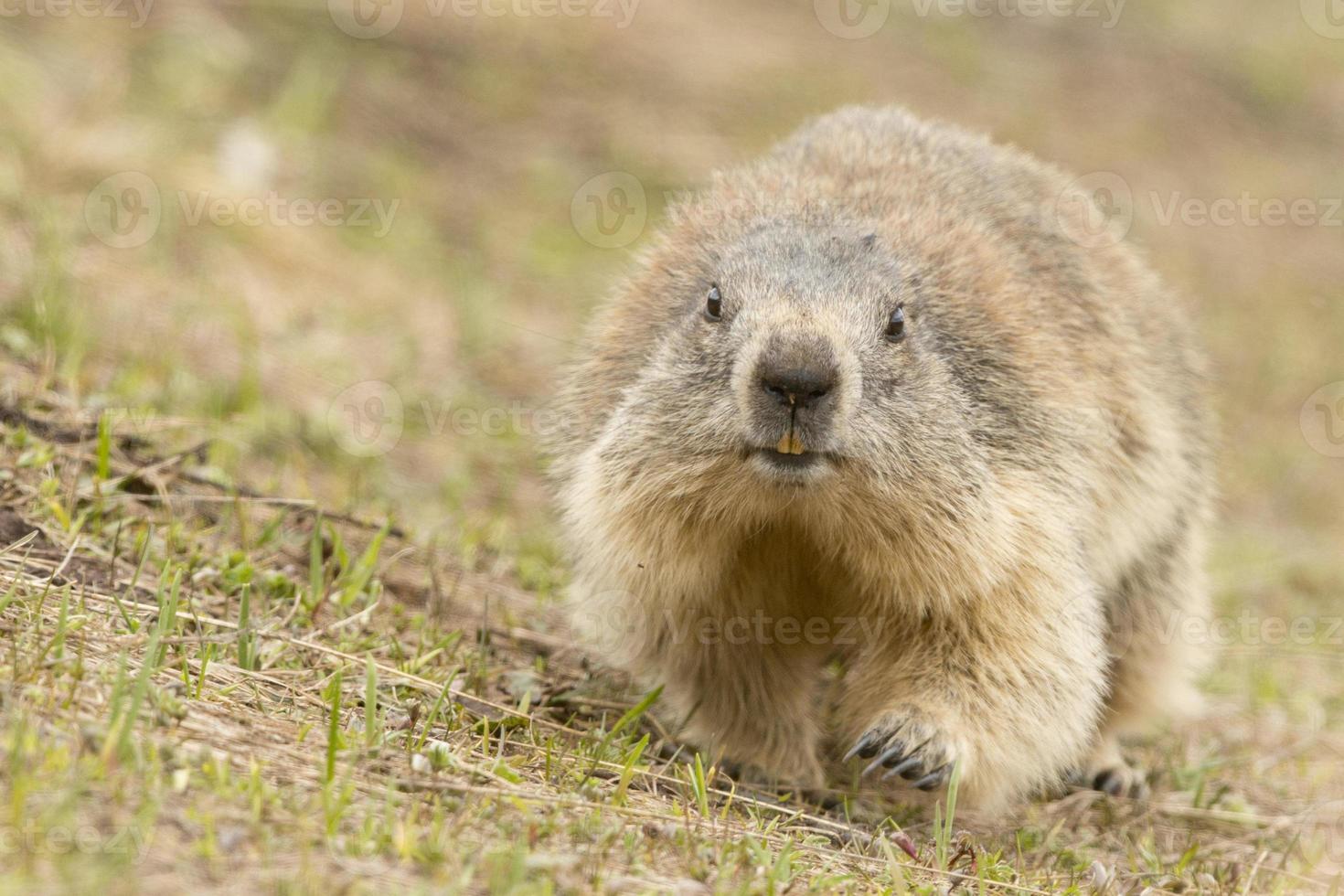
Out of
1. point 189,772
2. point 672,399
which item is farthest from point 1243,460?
point 189,772

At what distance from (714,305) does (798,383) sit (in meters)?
0.89

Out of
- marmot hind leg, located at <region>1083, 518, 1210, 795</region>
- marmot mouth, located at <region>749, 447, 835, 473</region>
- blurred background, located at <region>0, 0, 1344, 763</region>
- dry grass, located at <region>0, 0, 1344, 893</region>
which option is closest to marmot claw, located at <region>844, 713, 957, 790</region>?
dry grass, located at <region>0, 0, 1344, 893</region>

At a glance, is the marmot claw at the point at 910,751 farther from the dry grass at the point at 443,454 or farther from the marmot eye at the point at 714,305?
the marmot eye at the point at 714,305

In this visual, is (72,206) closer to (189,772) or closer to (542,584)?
(542,584)

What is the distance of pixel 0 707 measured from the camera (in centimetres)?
388

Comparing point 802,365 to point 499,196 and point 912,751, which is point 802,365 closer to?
point 912,751

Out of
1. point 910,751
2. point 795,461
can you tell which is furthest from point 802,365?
point 910,751

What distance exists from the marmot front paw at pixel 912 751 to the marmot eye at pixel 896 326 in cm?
142

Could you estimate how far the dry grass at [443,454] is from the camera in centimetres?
406

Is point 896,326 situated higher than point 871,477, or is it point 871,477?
point 896,326

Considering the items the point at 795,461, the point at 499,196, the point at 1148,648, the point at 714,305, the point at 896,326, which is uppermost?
the point at 499,196

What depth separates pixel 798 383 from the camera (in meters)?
4.58

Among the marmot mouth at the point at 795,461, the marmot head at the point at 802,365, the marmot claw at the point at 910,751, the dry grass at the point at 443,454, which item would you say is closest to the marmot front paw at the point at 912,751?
the marmot claw at the point at 910,751

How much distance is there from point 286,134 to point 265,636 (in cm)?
768
